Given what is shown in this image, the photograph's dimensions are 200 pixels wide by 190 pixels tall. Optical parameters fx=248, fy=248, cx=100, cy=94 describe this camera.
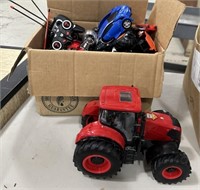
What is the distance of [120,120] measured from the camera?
0.58 m

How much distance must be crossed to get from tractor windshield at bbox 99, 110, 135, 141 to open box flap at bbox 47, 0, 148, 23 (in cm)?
49

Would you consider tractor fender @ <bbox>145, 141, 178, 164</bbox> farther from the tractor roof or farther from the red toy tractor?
the tractor roof

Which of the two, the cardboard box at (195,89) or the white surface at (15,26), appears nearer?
the cardboard box at (195,89)

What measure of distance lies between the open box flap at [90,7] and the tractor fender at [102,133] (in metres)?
0.50

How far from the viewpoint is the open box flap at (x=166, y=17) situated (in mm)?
674

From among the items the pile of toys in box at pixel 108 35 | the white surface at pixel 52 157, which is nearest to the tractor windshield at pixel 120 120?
the white surface at pixel 52 157

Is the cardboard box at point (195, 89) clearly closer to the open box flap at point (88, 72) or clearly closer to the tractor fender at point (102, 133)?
the open box flap at point (88, 72)

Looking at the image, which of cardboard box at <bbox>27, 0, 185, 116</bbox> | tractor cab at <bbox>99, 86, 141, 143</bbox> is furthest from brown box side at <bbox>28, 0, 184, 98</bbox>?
tractor cab at <bbox>99, 86, 141, 143</bbox>

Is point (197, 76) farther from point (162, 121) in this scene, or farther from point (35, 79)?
point (35, 79)

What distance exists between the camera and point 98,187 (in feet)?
1.92

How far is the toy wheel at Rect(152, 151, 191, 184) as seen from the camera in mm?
567

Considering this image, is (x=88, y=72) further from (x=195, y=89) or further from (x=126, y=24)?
(x=195, y=89)

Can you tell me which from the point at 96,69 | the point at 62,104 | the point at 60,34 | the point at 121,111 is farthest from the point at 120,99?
the point at 60,34

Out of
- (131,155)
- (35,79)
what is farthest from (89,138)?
(35,79)
